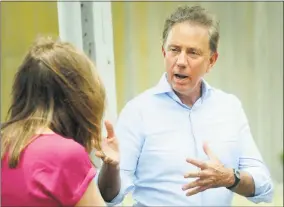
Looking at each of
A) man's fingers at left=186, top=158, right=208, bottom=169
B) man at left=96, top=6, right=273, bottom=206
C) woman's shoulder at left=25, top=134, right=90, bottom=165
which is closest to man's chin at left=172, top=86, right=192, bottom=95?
A: man at left=96, top=6, right=273, bottom=206

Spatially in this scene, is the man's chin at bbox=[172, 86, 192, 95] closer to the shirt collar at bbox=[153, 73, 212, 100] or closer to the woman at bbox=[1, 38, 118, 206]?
the shirt collar at bbox=[153, 73, 212, 100]

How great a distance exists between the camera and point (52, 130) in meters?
1.23

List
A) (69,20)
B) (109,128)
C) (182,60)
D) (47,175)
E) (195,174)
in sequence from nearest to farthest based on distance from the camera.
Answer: (47,175) → (109,128) → (195,174) → (182,60) → (69,20)

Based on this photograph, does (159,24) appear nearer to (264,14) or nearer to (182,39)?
(182,39)

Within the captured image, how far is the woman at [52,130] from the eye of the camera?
3.81 ft

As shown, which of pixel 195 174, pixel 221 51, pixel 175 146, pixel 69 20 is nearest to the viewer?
pixel 195 174

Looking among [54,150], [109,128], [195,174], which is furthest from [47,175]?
[195,174]

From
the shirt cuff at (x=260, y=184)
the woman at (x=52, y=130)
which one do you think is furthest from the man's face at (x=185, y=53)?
the woman at (x=52, y=130)

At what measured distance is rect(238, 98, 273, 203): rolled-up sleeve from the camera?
1.91 m

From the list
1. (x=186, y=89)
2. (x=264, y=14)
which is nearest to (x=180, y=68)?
(x=186, y=89)

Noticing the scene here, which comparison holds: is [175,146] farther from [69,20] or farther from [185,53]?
[69,20]

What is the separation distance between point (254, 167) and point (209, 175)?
0.94ft

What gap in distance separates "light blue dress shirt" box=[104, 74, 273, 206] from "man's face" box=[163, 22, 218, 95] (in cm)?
10

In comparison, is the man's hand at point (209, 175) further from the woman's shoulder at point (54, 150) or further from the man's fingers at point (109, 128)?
the woman's shoulder at point (54, 150)
